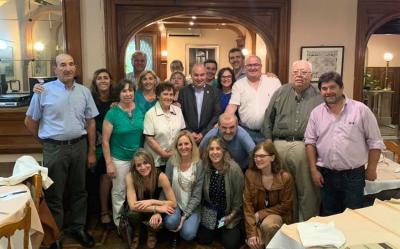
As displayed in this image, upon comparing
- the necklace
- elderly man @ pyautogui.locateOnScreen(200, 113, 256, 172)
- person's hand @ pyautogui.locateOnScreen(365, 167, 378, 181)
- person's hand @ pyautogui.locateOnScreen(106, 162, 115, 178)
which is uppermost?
elderly man @ pyautogui.locateOnScreen(200, 113, 256, 172)

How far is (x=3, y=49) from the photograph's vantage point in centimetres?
412

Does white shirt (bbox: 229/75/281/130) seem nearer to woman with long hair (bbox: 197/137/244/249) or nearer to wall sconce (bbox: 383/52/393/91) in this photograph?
woman with long hair (bbox: 197/137/244/249)

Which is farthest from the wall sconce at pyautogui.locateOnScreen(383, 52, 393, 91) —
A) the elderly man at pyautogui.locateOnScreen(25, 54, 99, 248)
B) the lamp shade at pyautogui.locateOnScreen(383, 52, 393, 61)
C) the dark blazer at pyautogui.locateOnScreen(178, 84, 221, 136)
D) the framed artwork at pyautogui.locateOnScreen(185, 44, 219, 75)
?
the elderly man at pyautogui.locateOnScreen(25, 54, 99, 248)

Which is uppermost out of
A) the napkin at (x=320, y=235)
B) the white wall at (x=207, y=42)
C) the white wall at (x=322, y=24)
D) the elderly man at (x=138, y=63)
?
the white wall at (x=207, y=42)

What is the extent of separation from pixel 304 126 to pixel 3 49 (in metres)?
3.15

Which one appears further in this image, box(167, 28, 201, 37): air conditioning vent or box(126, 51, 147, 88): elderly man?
box(167, 28, 201, 37): air conditioning vent

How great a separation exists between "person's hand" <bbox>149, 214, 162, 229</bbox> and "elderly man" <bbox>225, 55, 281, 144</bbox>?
1.06 meters

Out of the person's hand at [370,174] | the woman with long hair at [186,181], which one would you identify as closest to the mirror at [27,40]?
the woman with long hair at [186,181]

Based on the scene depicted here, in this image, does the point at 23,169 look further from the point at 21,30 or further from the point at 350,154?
the point at 350,154

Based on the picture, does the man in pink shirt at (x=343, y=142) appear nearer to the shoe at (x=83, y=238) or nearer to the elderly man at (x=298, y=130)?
the elderly man at (x=298, y=130)

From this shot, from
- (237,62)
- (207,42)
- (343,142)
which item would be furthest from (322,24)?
(207,42)

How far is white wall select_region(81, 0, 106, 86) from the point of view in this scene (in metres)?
3.89

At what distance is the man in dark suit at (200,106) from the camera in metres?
3.51

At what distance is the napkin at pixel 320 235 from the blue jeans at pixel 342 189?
92 cm
